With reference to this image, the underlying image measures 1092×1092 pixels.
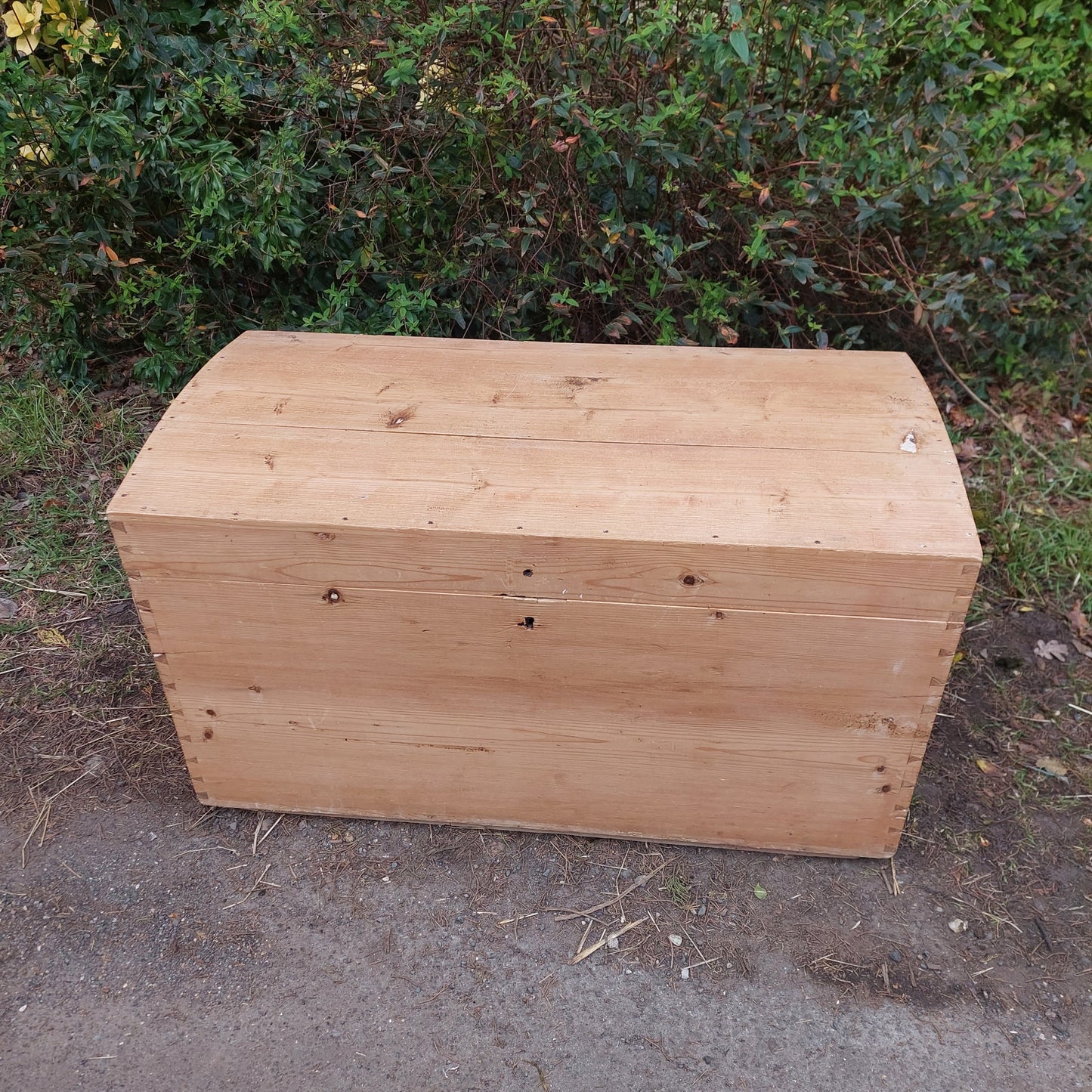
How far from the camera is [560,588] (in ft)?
5.79

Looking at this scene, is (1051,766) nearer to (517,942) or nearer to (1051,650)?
(1051,650)

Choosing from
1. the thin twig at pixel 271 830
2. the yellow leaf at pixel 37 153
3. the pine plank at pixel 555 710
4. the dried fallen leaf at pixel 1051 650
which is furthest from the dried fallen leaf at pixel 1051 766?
the yellow leaf at pixel 37 153

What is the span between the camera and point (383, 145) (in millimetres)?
2801

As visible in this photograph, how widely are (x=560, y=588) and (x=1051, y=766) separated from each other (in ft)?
5.11

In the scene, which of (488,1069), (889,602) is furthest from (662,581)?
(488,1069)

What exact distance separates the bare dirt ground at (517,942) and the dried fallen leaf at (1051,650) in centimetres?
24

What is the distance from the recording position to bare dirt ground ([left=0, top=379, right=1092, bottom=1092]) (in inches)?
70.3

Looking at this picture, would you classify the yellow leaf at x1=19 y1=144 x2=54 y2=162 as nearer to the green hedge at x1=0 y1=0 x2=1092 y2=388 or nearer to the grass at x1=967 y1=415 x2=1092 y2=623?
the green hedge at x1=0 y1=0 x2=1092 y2=388

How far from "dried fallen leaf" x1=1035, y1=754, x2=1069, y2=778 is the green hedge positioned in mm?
1418

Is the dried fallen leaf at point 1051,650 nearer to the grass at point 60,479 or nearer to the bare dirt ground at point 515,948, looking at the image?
the bare dirt ground at point 515,948

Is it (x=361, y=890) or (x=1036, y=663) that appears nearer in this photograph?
(x=361, y=890)

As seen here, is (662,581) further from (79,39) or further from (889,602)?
(79,39)

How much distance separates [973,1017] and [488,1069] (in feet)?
3.26

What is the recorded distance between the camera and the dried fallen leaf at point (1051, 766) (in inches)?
94.7
